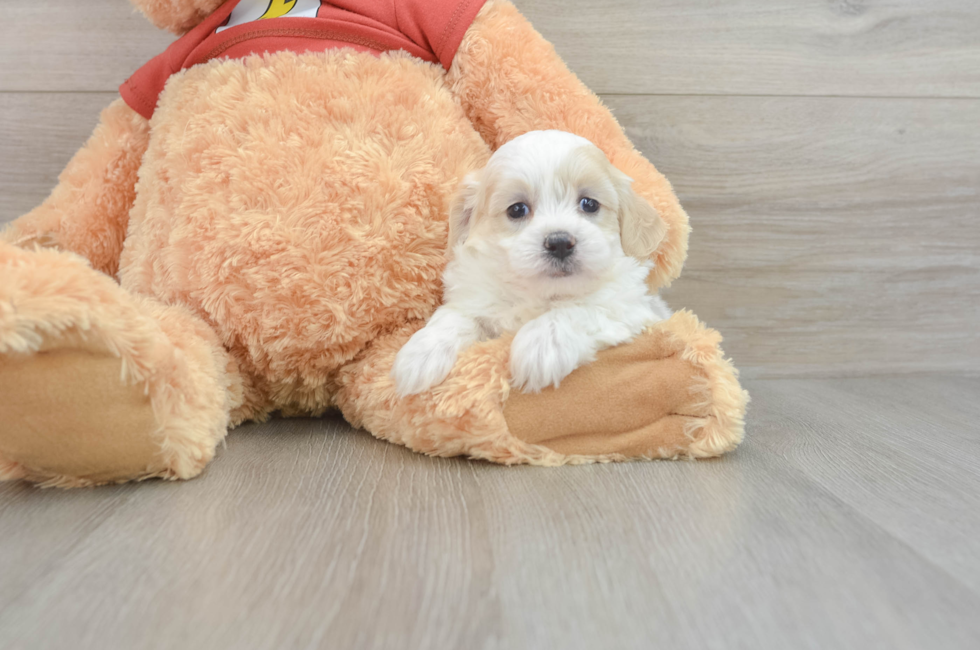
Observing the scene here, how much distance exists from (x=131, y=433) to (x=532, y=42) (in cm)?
96

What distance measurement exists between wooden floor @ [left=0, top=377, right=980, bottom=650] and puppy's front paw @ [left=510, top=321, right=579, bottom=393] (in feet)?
0.44

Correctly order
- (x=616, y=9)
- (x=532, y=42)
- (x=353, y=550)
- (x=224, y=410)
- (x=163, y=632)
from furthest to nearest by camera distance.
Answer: (x=616, y=9), (x=532, y=42), (x=224, y=410), (x=353, y=550), (x=163, y=632)

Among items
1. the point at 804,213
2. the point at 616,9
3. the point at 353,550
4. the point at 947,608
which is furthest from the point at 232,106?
the point at 804,213

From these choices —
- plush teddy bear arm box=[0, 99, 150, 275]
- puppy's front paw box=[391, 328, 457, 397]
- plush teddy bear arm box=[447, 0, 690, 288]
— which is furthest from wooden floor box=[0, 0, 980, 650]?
plush teddy bear arm box=[447, 0, 690, 288]

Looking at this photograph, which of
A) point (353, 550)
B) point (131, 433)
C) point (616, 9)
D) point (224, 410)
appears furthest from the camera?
point (616, 9)

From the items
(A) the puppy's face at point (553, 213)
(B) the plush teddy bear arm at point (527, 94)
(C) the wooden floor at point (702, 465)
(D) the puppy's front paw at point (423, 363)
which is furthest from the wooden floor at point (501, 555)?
(B) the plush teddy bear arm at point (527, 94)

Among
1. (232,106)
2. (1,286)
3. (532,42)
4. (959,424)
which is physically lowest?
(959,424)

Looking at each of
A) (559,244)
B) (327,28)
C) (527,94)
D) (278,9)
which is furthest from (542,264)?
(278,9)

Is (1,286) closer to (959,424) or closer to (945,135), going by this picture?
(959,424)

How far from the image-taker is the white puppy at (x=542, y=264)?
1062mm

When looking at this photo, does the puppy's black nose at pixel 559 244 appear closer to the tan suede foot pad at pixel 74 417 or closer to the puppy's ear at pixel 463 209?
the puppy's ear at pixel 463 209

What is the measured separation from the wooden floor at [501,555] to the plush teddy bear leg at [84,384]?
0.04m

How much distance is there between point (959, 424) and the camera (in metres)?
1.34

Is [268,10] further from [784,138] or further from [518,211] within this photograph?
[784,138]
